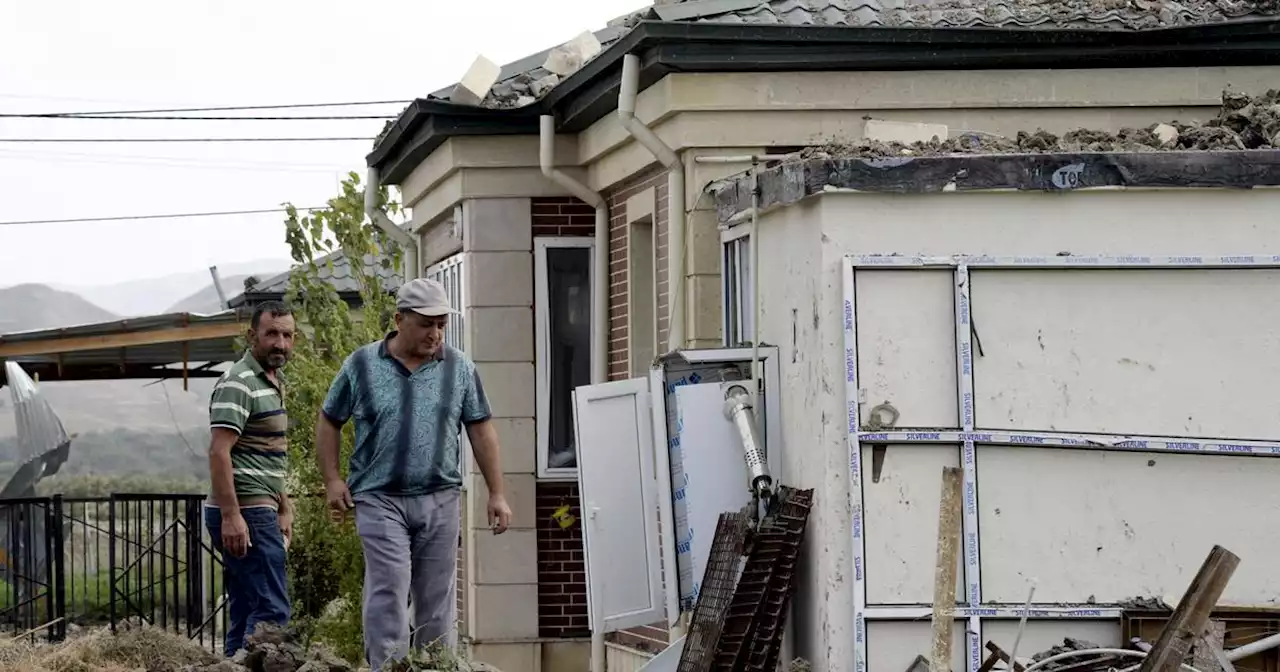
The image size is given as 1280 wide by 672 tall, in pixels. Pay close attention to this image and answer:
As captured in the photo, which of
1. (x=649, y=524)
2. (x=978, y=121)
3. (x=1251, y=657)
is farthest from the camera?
(x=978, y=121)

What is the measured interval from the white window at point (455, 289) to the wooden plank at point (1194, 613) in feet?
24.9

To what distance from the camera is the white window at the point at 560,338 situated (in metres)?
13.0

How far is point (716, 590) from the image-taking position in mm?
7758

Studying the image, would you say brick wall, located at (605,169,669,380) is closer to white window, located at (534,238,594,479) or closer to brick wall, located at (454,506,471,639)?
white window, located at (534,238,594,479)

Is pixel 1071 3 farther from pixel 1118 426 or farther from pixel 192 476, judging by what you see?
pixel 192 476

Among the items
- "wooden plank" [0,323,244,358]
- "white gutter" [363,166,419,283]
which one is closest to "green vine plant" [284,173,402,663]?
"white gutter" [363,166,419,283]

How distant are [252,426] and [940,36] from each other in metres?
3.86

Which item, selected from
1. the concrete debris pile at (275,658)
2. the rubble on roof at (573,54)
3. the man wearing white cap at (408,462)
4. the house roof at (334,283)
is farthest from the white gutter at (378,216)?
the concrete debris pile at (275,658)

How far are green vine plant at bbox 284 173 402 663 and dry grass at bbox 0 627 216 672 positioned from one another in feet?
11.8

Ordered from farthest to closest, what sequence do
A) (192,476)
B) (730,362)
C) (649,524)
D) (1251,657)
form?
(192,476)
(649,524)
(730,362)
(1251,657)

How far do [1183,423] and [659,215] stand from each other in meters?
4.01

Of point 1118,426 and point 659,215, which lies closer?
point 1118,426

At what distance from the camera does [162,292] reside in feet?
476

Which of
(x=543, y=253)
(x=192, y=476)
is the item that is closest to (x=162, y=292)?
(x=192, y=476)
